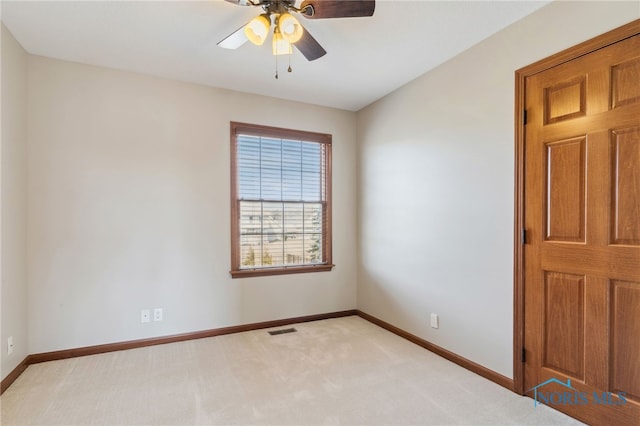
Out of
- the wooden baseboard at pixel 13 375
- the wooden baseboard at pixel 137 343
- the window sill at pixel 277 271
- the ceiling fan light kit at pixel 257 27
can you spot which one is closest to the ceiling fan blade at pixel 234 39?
the ceiling fan light kit at pixel 257 27

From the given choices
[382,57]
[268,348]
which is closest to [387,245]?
[268,348]

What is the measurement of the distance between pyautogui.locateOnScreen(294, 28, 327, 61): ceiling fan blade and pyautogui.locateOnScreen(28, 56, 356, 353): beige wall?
5.23 ft

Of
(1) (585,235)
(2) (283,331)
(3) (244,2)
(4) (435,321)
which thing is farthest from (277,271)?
(1) (585,235)

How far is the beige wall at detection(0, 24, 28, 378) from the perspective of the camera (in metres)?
2.39

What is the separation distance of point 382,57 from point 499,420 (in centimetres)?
281

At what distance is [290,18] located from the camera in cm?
187

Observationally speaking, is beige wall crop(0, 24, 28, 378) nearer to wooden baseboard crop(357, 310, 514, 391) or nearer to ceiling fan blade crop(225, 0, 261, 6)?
ceiling fan blade crop(225, 0, 261, 6)

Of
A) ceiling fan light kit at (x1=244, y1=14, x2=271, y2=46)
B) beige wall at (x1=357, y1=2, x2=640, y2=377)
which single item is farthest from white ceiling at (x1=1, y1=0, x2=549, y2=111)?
ceiling fan light kit at (x1=244, y1=14, x2=271, y2=46)

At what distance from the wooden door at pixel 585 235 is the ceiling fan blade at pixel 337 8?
4.30ft

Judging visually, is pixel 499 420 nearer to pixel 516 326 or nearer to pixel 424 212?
pixel 516 326

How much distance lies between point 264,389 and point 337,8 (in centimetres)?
251

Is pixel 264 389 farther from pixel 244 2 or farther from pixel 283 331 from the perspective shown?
pixel 244 2

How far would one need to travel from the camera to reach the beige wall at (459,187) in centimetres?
234

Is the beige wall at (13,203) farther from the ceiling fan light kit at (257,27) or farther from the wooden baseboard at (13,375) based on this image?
the ceiling fan light kit at (257,27)
